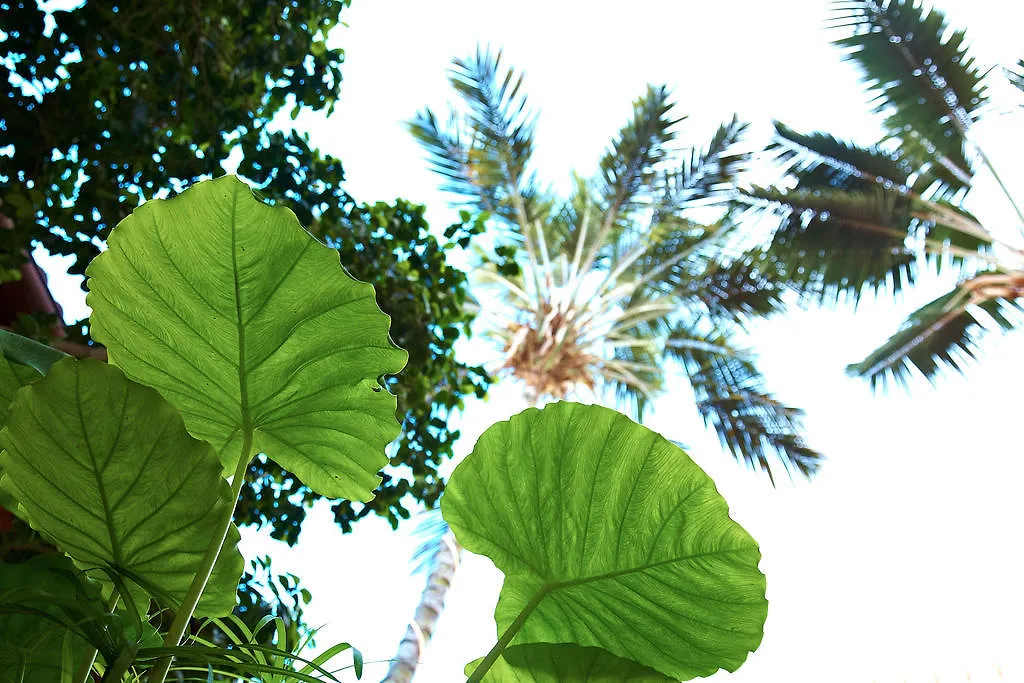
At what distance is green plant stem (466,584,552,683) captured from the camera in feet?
1.38

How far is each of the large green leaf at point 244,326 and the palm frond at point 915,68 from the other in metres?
6.28

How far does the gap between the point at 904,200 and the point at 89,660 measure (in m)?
6.52

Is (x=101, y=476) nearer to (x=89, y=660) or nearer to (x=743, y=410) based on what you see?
(x=89, y=660)

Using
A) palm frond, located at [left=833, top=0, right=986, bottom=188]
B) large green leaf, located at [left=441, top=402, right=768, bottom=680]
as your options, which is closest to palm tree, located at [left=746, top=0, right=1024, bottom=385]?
palm frond, located at [left=833, top=0, right=986, bottom=188]

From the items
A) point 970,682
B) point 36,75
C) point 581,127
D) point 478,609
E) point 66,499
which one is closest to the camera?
point 66,499

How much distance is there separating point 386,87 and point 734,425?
4.26 m

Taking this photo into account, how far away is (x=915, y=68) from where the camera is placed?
18.8 feet

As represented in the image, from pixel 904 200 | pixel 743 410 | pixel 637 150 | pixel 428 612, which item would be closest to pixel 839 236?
pixel 904 200

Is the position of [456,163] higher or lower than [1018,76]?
lower

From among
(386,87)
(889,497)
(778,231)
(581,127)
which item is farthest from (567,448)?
(889,497)

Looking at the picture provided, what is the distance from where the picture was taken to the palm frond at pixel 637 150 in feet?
19.2

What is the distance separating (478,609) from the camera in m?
5.57

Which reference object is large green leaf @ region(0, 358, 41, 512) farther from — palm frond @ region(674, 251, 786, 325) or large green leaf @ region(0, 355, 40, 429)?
→ palm frond @ region(674, 251, 786, 325)

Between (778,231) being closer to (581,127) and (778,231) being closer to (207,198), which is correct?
(581,127)
